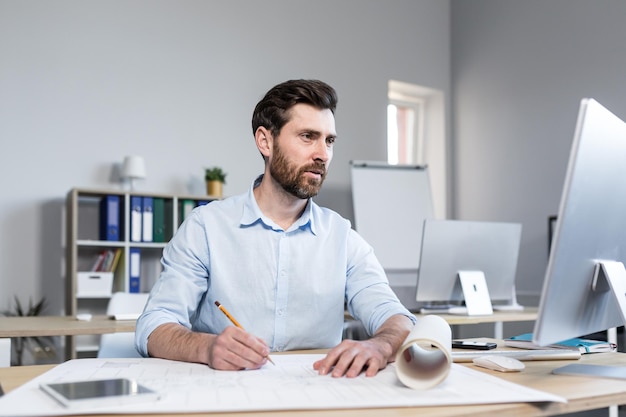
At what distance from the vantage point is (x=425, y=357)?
3.60 ft

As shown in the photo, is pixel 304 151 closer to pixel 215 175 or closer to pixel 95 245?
pixel 95 245

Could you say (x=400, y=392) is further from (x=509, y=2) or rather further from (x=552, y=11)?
(x=509, y=2)

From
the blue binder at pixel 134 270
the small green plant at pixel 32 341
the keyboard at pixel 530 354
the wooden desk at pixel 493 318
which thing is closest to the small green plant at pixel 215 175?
the blue binder at pixel 134 270

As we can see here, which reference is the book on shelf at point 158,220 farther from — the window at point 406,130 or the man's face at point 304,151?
the man's face at point 304,151

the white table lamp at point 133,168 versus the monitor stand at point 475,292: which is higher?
the white table lamp at point 133,168

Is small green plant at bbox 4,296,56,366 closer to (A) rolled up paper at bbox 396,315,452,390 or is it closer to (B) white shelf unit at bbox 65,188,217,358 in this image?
(B) white shelf unit at bbox 65,188,217,358

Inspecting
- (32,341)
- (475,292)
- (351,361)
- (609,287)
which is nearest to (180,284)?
(351,361)

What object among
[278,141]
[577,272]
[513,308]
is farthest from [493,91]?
[577,272]

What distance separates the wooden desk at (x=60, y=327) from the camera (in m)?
2.32

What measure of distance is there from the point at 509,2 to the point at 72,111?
142 inches

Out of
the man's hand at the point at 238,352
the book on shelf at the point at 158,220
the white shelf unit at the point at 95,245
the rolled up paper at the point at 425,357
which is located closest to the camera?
the rolled up paper at the point at 425,357

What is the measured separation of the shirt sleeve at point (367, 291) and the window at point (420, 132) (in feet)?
A: 13.8

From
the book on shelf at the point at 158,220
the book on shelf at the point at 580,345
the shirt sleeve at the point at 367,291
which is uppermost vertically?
the book on shelf at the point at 158,220

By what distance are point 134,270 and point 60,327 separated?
1724 millimetres
